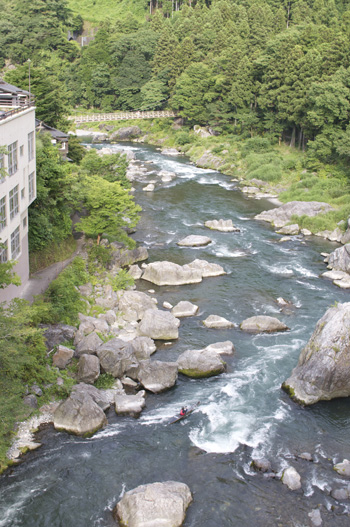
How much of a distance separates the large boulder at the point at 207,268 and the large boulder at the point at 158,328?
24.8 feet

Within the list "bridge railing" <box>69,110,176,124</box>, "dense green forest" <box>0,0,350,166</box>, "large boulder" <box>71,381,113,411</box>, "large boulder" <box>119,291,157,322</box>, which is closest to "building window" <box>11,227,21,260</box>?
"large boulder" <box>119,291,157,322</box>

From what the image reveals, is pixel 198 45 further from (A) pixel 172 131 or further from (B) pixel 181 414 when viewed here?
(B) pixel 181 414

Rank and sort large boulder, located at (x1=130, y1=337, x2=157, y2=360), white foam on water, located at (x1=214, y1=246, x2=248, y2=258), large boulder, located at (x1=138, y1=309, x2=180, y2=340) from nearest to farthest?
large boulder, located at (x1=130, y1=337, x2=157, y2=360), large boulder, located at (x1=138, y1=309, x2=180, y2=340), white foam on water, located at (x1=214, y1=246, x2=248, y2=258)

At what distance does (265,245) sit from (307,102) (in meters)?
23.9

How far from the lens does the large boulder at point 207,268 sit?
35.5m

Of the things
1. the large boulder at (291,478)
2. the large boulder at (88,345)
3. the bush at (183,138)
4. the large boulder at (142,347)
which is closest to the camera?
the large boulder at (291,478)

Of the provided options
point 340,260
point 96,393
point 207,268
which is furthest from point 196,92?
point 96,393

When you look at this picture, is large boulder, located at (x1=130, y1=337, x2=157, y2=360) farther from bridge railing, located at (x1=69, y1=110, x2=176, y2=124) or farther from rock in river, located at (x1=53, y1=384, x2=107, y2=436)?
bridge railing, located at (x1=69, y1=110, x2=176, y2=124)

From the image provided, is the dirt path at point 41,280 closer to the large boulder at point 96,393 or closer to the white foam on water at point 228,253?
the large boulder at point 96,393

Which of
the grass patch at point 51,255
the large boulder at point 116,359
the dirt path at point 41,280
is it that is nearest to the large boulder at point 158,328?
the large boulder at point 116,359

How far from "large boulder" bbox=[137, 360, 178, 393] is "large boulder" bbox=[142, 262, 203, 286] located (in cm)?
1032

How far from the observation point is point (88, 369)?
2409 centimetres

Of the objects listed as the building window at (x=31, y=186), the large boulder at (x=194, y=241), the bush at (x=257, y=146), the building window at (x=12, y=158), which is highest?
the building window at (x=12, y=158)

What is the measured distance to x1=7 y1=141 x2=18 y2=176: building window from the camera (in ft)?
81.9
